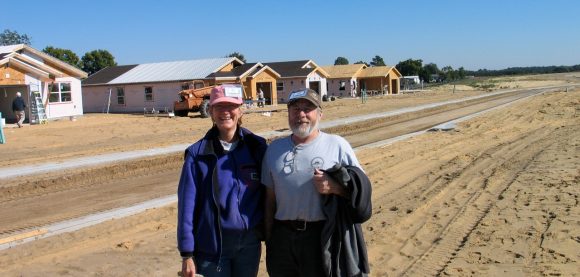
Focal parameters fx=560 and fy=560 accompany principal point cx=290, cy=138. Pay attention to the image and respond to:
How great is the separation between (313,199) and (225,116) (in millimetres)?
722

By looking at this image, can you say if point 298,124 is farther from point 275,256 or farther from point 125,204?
point 125,204

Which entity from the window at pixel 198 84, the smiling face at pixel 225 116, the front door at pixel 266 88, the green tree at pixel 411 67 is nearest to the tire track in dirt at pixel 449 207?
the smiling face at pixel 225 116

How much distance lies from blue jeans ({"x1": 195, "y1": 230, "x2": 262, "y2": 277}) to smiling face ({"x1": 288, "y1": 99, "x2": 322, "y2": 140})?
2.17 feet

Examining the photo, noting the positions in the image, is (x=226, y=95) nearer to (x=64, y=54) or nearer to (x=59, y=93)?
(x=59, y=93)

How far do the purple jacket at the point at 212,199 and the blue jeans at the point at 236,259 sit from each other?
0.13 feet

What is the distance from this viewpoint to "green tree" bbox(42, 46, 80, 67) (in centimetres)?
7300

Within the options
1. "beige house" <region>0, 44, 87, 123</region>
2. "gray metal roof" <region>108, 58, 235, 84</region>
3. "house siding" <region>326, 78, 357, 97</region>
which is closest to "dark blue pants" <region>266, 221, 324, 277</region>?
"beige house" <region>0, 44, 87, 123</region>

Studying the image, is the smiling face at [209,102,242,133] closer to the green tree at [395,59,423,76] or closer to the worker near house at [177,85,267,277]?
the worker near house at [177,85,267,277]

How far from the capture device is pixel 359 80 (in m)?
66.2

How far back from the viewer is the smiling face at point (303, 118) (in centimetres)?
328

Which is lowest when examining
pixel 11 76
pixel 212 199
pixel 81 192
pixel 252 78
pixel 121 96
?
pixel 81 192

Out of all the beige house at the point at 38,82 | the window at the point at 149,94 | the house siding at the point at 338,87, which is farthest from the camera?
the house siding at the point at 338,87

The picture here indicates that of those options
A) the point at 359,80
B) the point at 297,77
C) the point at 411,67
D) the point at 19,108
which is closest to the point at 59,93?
the point at 19,108

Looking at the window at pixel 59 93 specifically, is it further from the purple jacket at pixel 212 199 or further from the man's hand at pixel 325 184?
the man's hand at pixel 325 184
